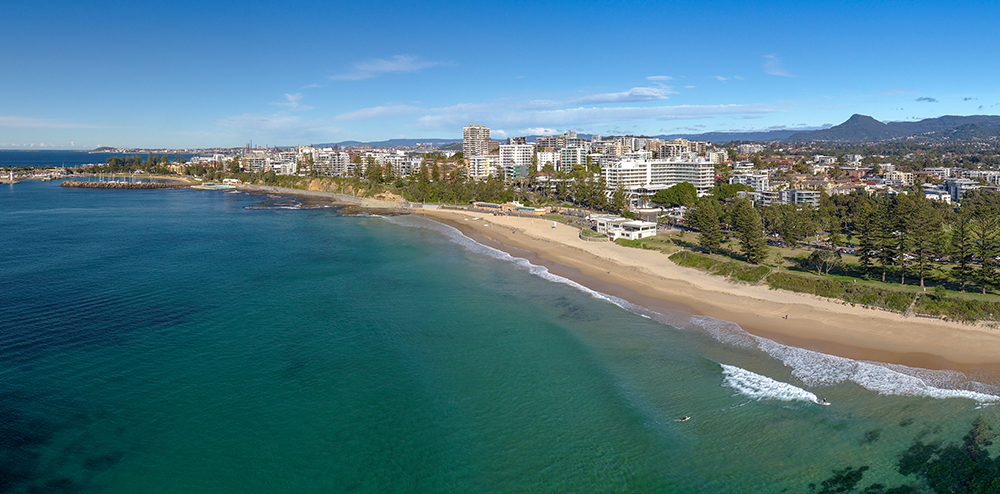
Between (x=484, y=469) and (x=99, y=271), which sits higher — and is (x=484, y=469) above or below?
Result: below

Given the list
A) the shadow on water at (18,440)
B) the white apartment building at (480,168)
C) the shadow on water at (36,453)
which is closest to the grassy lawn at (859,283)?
the shadow on water at (36,453)

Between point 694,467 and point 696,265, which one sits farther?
point 696,265

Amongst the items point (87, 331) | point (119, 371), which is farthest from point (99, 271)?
point (119, 371)

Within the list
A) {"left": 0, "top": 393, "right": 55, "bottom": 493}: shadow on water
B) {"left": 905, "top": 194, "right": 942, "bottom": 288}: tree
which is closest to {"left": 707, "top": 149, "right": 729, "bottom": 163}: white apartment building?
{"left": 905, "top": 194, "right": 942, "bottom": 288}: tree

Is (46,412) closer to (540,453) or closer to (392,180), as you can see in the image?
(540,453)

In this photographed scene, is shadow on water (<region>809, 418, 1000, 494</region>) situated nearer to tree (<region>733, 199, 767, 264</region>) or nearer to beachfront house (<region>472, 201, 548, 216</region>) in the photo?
tree (<region>733, 199, 767, 264</region>)

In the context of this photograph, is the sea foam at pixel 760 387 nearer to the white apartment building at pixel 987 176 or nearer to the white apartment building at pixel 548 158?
the white apartment building at pixel 987 176
